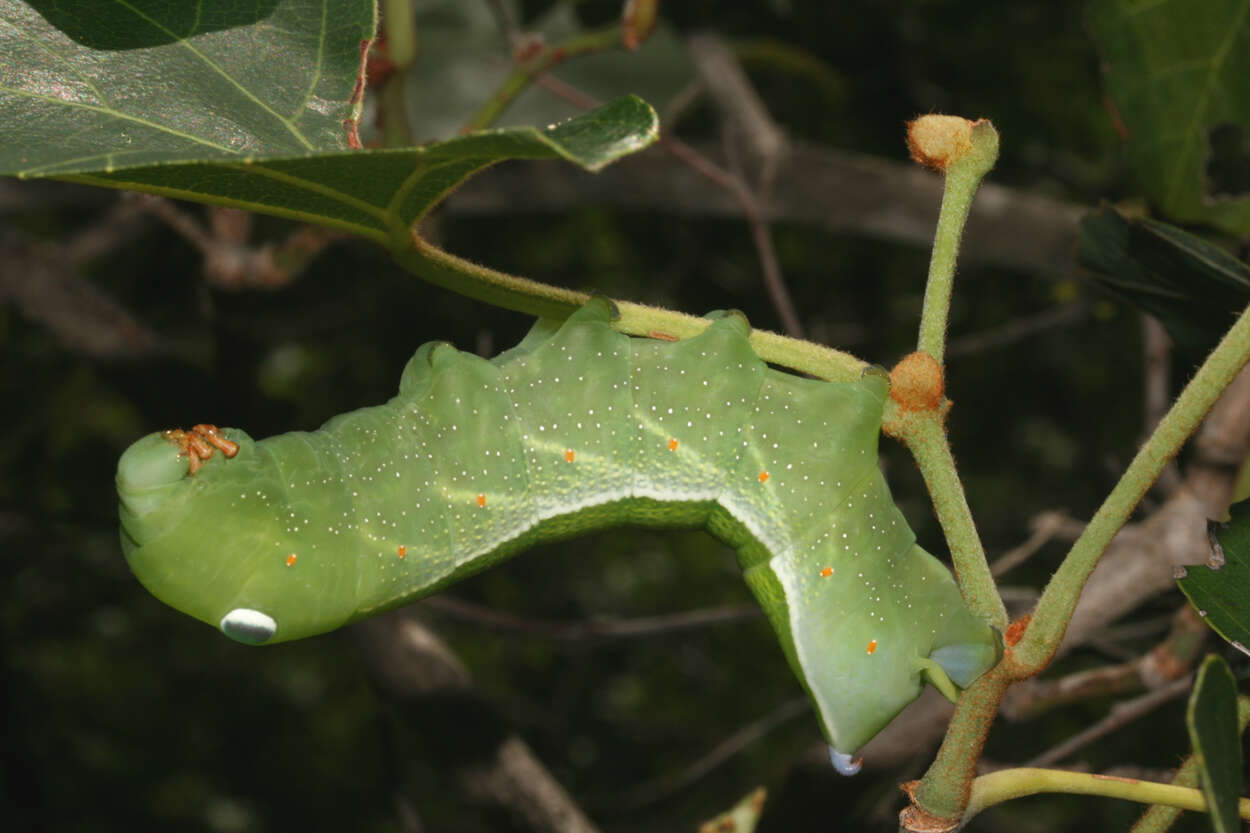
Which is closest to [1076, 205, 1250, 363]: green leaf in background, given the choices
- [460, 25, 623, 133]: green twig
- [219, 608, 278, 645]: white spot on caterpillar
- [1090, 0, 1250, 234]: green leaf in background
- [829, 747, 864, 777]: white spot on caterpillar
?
[1090, 0, 1250, 234]: green leaf in background

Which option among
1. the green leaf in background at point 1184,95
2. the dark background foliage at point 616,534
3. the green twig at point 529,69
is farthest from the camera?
the dark background foliage at point 616,534

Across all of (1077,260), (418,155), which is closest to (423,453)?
(418,155)

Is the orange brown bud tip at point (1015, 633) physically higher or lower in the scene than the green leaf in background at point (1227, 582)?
lower

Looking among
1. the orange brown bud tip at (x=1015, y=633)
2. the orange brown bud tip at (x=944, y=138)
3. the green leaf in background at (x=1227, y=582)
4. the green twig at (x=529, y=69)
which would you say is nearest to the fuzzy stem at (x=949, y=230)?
the orange brown bud tip at (x=944, y=138)

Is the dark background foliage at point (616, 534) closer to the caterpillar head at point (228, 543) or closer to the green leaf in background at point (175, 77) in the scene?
the caterpillar head at point (228, 543)

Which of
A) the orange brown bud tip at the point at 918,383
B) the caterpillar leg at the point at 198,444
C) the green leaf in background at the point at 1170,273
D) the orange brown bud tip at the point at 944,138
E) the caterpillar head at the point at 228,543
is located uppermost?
the orange brown bud tip at the point at 944,138

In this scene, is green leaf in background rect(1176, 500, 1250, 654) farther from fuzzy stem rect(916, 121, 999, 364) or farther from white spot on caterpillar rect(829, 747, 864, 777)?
white spot on caterpillar rect(829, 747, 864, 777)
